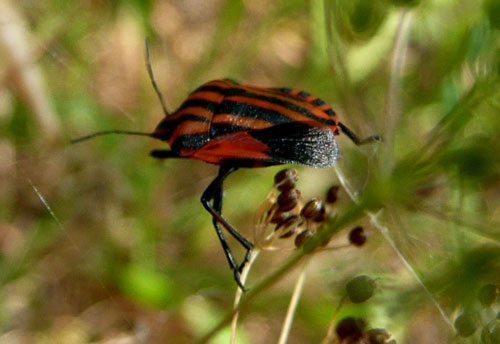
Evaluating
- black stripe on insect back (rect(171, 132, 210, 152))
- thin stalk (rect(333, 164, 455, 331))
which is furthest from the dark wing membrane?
black stripe on insect back (rect(171, 132, 210, 152))

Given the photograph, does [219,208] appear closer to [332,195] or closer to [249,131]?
[249,131]

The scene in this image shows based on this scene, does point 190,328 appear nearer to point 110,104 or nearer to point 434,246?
point 110,104

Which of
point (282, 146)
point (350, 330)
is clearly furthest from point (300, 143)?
point (350, 330)

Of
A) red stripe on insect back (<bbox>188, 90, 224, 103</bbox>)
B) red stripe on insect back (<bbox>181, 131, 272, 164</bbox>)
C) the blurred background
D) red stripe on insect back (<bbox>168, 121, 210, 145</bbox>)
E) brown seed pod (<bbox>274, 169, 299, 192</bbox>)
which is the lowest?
the blurred background

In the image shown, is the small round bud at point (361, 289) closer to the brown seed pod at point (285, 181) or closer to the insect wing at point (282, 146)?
the brown seed pod at point (285, 181)

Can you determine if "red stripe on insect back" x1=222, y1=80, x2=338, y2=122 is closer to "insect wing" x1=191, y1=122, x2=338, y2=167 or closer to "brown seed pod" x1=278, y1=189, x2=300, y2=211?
"insect wing" x1=191, y1=122, x2=338, y2=167

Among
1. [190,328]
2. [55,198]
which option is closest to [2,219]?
[55,198]

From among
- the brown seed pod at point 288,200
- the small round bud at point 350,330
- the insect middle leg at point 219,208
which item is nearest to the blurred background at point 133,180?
the insect middle leg at point 219,208

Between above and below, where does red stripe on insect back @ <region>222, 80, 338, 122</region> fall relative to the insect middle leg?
above
